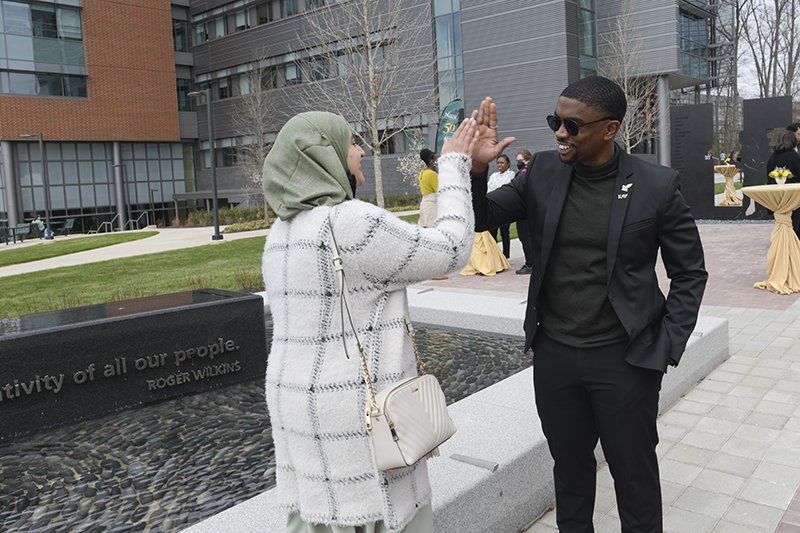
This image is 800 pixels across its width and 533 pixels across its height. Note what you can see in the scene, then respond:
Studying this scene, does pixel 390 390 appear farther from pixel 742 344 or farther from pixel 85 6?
pixel 85 6

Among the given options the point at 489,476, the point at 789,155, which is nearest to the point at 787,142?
the point at 789,155

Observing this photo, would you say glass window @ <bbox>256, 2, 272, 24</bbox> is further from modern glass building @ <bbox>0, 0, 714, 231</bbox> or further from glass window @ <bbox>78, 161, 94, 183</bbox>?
glass window @ <bbox>78, 161, 94, 183</bbox>

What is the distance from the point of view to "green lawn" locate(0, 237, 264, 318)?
11.4m

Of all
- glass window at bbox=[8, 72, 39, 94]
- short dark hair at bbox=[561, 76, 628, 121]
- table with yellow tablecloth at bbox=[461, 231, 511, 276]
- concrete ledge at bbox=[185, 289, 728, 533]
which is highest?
glass window at bbox=[8, 72, 39, 94]

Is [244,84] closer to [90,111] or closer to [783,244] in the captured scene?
[90,111]

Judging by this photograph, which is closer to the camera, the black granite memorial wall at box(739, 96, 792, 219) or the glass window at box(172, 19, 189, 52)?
the black granite memorial wall at box(739, 96, 792, 219)

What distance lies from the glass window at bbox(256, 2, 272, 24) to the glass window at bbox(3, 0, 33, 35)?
14957 mm

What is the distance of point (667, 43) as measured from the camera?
115ft

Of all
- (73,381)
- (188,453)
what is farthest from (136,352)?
(188,453)

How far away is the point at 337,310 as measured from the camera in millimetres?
1982

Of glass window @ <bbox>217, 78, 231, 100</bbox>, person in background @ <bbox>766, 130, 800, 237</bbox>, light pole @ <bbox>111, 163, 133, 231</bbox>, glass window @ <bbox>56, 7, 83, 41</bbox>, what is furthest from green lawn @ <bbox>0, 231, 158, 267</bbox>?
glass window @ <bbox>217, 78, 231, 100</bbox>

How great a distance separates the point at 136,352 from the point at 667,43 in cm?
3607

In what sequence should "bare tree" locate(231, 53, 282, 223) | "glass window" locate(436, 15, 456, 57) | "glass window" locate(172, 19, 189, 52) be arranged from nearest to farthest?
"glass window" locate(436, 15, 456, 57), "bare tree" locate(231, 53, 282, 223), "glass window" locate(172, 19, 189, 52)

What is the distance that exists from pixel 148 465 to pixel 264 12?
47.9 m
